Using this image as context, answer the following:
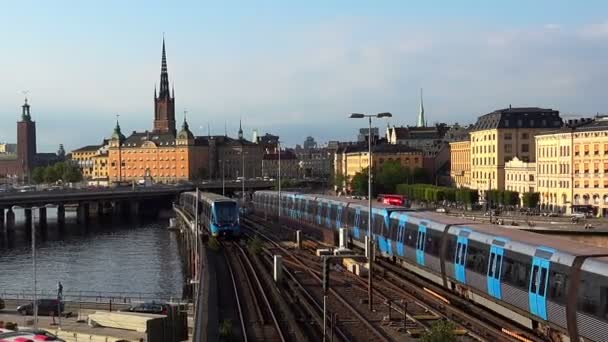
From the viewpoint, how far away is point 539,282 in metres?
22.8

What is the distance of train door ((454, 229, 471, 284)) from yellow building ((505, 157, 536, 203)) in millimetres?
82528

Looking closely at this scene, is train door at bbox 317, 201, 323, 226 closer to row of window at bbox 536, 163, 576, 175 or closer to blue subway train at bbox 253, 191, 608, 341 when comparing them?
blue subway train at bbox 253, 191, 608, 341

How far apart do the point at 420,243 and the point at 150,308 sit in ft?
47.8

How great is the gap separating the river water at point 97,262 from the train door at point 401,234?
2238cm

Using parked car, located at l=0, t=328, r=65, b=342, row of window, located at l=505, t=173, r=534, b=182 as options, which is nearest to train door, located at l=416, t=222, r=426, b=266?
parked car, located at l=0, t=328, r=65, b=342

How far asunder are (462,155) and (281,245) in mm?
95880

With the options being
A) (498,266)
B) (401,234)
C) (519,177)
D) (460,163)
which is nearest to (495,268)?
(498,266)

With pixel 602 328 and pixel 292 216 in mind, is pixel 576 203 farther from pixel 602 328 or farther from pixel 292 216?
pixel 602 328

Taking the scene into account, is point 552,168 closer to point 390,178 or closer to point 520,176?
point 520,176

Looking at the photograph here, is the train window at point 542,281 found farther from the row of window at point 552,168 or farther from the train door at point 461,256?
the row of window at point 552,168

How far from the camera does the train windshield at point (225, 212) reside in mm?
60281

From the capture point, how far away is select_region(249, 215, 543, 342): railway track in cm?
2468

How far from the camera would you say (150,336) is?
111 ft

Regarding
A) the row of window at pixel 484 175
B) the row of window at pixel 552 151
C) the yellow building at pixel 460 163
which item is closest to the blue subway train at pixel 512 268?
the row of window at pixel 552 151
